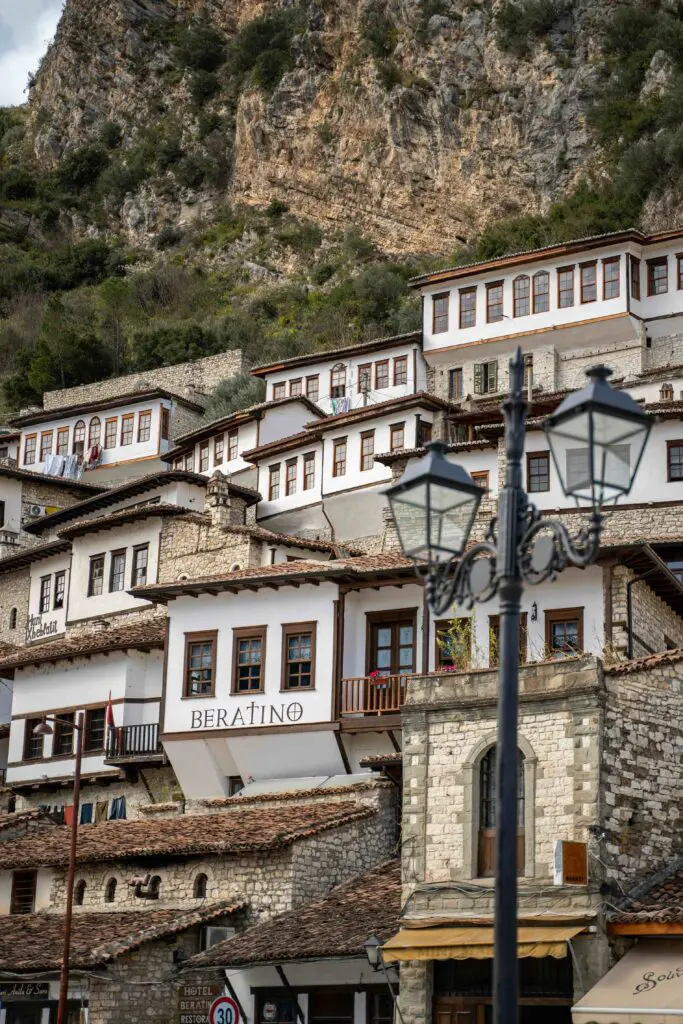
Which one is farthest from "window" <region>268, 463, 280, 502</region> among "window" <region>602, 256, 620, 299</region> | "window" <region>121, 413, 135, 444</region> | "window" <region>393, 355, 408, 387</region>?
"window" <region>121, 413, 135, 444</region>

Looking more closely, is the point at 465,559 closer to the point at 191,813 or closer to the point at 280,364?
the point at 191,813

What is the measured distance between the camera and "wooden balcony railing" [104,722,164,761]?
34562mm

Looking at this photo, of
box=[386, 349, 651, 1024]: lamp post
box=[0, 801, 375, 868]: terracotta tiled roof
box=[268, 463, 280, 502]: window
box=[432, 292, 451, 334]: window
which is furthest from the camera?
box=[432, 292, 451, 334]: window

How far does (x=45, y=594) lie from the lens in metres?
46.8

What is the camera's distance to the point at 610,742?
70.8ft

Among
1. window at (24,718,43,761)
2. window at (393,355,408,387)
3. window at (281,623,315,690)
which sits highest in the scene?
window at (393,355,408,387)

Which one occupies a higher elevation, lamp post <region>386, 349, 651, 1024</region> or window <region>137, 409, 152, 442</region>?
window <region>137, 409, 152, 442</region>

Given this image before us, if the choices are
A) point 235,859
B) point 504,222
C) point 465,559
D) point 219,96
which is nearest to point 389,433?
point 235,859

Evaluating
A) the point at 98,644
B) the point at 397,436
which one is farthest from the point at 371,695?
the point at 397,436

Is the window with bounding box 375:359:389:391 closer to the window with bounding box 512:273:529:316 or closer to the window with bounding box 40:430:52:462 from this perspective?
the window with bounding box 512:273:529:316

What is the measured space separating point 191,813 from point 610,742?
44.6ft

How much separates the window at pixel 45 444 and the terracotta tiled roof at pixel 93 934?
4089cm

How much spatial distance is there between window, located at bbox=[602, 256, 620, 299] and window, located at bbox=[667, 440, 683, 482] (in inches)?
619

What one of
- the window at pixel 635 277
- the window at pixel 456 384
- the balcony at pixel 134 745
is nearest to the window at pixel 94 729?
the balcony at pixel 134 745
